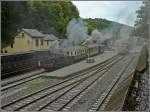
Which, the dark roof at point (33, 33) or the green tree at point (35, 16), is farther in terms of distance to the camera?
the dark roof at point (33, 33)

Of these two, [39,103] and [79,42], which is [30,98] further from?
[79,42]

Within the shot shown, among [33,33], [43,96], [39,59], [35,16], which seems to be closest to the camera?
[43,96]

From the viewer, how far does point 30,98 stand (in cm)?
970

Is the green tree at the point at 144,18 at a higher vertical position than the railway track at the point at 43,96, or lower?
higher

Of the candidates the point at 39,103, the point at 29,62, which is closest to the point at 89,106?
the point at 39,103

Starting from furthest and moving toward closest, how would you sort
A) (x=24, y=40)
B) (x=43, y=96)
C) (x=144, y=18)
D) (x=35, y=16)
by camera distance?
(x=24, y=40) → (x=35, y=16) → (x=43, y=96) → (x=144, y=18)

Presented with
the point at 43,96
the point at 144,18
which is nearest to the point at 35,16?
the point at 43,96

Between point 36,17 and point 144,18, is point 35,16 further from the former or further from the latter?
point 144,18

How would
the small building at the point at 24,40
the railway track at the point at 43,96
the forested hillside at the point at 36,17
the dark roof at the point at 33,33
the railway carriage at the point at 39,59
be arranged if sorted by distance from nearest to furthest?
the railway track at the point at 43,96 → the forested hillside at the point at 36,17 → the railway carriage at the point at 39,59 → the dark roof at the point at 33,33 → the small building at the point at 24,40

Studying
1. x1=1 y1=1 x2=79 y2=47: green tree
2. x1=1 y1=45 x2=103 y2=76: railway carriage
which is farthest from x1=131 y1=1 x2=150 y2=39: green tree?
x1=1 y1=45 x2=103 y2=76: railway carriage

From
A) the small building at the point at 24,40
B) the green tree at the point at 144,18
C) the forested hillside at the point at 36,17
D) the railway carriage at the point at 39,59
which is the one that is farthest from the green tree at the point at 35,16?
the green tree at the point at 144,18

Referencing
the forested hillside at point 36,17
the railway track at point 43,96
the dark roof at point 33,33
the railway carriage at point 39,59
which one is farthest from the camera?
the dark roof at point 33,33

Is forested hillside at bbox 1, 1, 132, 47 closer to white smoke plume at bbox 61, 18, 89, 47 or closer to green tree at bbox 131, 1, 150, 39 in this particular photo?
green tree at bbox 131, 1, 150, 39

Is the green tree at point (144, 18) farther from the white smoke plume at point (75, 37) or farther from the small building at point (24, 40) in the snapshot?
the white smoke plume at point (75, 37)
